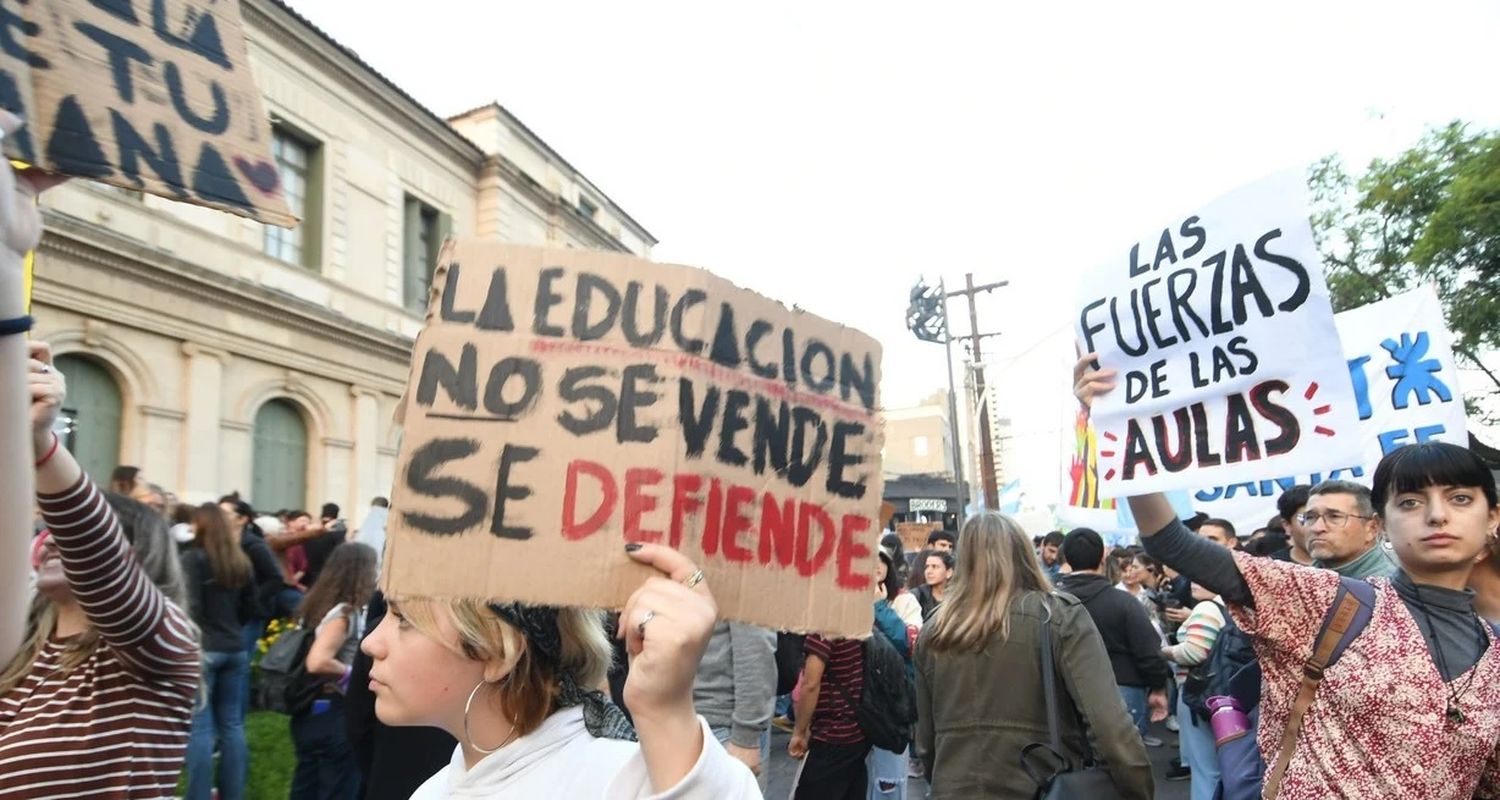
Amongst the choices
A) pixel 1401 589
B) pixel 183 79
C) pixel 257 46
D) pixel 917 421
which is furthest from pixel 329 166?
pixel 917 421

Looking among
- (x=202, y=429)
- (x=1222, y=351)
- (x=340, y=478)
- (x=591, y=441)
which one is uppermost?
(x=202, y=429)

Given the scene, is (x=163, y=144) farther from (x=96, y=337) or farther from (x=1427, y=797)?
(x=96, y=337)

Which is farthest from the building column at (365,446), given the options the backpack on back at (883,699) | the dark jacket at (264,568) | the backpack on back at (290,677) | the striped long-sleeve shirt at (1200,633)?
the striped long-sleeve shirt at (1200,633)

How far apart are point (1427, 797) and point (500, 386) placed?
244cm

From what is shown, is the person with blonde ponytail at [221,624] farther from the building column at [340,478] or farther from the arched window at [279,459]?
the building column at [340,478]

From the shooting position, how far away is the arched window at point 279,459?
1653cm

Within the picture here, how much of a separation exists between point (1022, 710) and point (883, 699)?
4.27 feet

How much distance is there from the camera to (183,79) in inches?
82.1

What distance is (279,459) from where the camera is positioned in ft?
55.8

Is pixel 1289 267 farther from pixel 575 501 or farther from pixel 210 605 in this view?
pixel 210 605

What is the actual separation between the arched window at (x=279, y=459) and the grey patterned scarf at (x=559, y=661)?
16.3 metres

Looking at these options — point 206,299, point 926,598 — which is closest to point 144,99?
point 926,598

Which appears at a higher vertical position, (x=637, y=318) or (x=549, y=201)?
(x=549, y=201)

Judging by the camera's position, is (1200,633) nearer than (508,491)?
No
